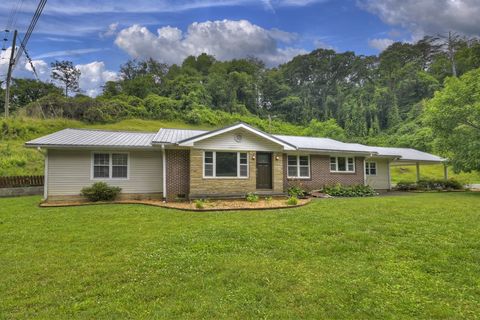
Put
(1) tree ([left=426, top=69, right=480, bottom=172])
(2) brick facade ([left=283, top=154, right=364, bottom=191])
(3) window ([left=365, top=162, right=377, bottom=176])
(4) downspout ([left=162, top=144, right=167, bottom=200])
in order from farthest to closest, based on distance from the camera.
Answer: (3) window ([left=365, top=162, right=377, bottom=176])
(2) brick facade ([left=283, top=154, right=364, bottom=191])
(1) tree ([left=426, top=69, right=480, bottom=172])
(4) downspout ([left=162, top=144, right=167, bottom=200])

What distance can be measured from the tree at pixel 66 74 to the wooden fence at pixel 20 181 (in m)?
40.8

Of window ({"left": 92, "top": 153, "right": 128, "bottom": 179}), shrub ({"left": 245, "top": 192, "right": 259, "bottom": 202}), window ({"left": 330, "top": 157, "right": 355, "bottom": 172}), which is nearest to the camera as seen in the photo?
shrub ({"left": 245, "top": 192, "right": 259, "bottom": 202})

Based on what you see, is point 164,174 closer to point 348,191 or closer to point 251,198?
point 251,198

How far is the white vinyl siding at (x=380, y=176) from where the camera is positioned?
20.1 m

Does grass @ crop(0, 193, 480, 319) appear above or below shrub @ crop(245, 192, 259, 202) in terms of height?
below

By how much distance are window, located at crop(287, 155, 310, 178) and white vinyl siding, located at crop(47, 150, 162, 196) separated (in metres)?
7.17

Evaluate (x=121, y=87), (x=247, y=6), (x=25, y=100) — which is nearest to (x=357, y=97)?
→ (x=121, y=87)

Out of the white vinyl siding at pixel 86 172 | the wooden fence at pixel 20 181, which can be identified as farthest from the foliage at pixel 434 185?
the wooden fence at pixel 20 181

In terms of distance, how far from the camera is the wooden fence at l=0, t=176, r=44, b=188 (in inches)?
575

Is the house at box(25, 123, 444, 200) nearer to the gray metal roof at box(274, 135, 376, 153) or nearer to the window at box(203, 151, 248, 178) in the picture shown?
the window at box(203, 151, 248, 178)

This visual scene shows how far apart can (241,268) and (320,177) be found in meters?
13.1

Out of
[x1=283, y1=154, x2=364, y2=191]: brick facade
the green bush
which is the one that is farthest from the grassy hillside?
the green bush

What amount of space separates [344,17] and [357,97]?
127 ft

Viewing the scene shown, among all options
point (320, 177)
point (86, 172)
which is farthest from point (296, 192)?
point (86, 172)
